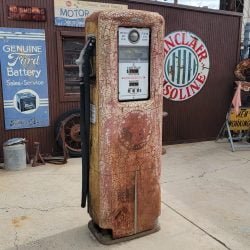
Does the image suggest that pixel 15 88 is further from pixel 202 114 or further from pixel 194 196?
pixel 202 114

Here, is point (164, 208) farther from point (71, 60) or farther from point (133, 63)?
point (71, 60)

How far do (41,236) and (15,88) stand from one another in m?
2.98

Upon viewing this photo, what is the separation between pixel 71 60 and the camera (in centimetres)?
593

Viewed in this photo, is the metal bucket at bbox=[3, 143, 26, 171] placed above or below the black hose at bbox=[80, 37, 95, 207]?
below

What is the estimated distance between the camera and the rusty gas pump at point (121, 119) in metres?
2.73

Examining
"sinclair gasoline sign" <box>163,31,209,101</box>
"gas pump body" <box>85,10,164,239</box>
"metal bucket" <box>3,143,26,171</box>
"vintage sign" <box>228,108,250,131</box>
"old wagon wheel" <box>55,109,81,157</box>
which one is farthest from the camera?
"vintage sign" <box>228,108,250,131</box>

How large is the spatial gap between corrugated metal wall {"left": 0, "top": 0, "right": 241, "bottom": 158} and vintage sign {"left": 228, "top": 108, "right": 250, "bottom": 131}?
2.13ft

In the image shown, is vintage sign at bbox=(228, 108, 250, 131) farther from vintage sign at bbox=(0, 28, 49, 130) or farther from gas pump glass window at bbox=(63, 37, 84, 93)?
vintage sign at bbox=(0, 28, 49, 130)

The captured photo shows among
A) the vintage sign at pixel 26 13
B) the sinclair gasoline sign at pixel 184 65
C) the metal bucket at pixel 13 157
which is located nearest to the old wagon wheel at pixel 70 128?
the metal bucket at pixel 13 157

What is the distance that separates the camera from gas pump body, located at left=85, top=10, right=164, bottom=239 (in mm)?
2719

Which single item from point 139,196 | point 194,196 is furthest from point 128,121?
point 194,196

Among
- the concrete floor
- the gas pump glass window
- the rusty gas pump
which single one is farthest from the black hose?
the gas pump glass window

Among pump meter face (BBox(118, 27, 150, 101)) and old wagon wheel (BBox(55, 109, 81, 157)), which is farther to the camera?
old wagon wheel (BBox(55, 109, 81, 157))

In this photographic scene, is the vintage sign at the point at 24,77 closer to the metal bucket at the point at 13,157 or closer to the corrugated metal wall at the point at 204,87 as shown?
the corrugated metal wall at the point at 204,87
